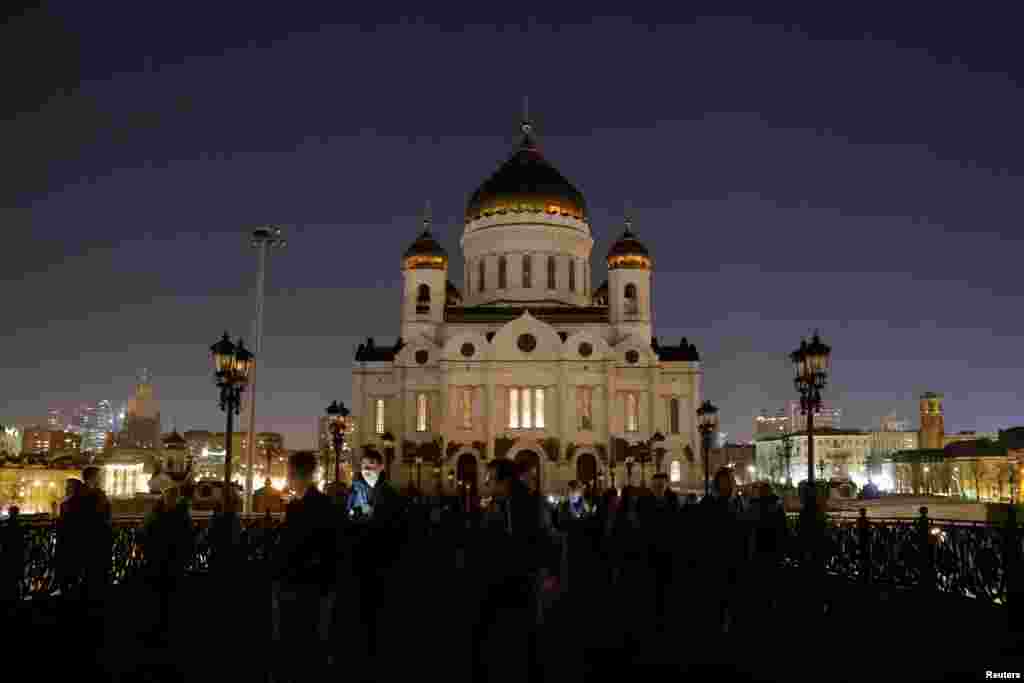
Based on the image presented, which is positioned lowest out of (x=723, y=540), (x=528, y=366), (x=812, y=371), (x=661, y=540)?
(x=661, y=540)

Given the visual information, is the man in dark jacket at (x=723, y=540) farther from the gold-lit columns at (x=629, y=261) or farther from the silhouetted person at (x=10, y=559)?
the gold-lit columns at (x=629, y=261)

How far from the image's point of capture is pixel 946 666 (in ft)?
31.2

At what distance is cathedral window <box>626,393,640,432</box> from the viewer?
2263 inches

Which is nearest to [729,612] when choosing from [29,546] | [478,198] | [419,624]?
[419,624]

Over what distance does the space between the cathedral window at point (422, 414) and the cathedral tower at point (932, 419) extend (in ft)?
357

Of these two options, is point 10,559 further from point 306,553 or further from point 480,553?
point 480,553

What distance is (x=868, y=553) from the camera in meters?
15.7

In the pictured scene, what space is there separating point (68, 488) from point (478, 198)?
5539 cm

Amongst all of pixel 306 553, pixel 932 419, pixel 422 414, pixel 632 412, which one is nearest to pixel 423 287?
pixel 422 414

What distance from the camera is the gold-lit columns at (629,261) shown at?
203ft

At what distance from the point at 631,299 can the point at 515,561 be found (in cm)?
5476

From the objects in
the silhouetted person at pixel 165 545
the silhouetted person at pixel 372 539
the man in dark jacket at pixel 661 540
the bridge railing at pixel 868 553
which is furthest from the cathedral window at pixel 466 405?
the silhouetted person at pixel 165 545

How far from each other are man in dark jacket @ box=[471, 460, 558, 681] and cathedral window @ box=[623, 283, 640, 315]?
53.9 metres

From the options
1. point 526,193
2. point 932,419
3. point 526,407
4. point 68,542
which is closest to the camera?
point 68,542
